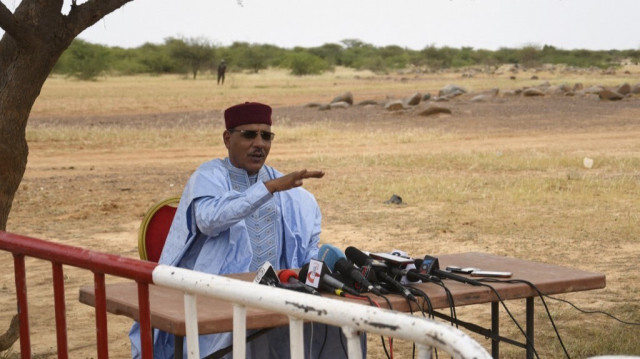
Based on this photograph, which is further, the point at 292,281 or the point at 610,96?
the point at 610,96

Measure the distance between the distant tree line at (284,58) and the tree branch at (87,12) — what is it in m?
42.8

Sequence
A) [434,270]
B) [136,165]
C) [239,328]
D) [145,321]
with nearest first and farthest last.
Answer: [239,328]
[145,321]
[434,270]
[136,165]

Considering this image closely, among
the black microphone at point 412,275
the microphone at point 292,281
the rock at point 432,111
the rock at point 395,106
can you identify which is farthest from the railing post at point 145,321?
the rock at point 395,106

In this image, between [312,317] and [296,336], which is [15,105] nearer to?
[296,336]

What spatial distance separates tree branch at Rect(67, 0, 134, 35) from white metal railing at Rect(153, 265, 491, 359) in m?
3.45

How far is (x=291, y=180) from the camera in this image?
4211 millimetres

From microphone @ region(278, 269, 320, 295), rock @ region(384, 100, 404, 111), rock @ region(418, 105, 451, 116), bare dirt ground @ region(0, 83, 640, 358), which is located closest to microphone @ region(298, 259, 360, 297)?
microphone @ region(278, 269, 320, 295)

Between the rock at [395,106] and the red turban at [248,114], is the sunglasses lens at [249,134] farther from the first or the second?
the rock at [395,106]

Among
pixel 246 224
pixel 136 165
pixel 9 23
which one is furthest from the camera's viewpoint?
pixel 136 165

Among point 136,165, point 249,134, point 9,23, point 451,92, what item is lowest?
point 136,165

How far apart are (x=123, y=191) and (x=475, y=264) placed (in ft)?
31.5

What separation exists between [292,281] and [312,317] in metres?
1.72

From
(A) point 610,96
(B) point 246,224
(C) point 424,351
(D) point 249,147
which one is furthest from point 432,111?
(C) point 424,351

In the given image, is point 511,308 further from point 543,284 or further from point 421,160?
point 421,160
